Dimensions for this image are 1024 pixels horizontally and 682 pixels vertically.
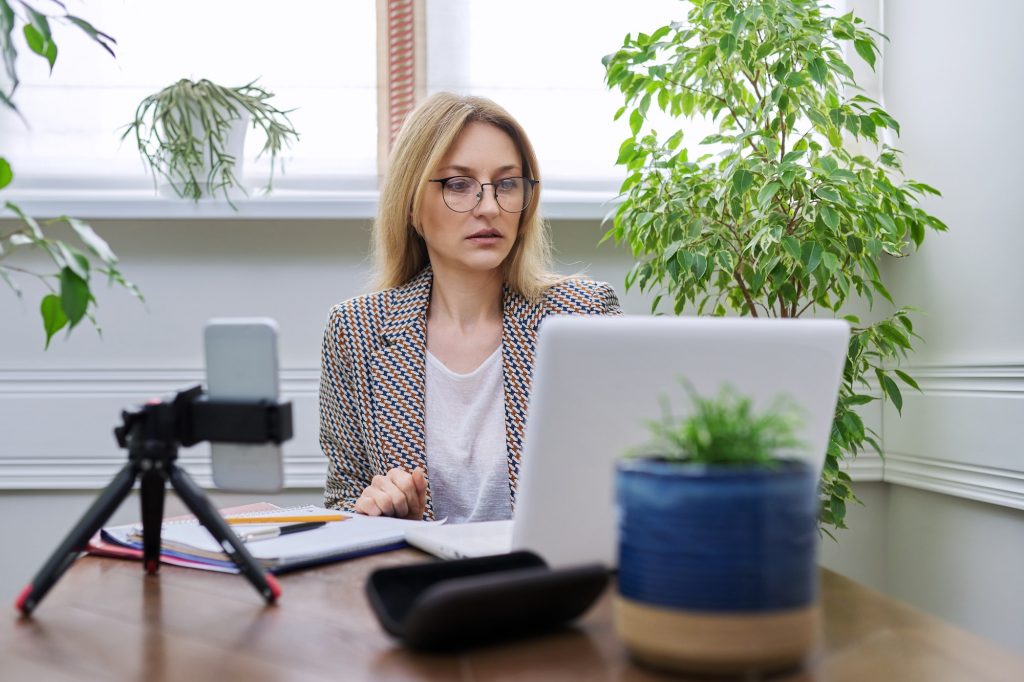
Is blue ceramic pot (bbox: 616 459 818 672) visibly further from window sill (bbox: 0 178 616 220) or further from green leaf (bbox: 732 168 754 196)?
window sill (bbox: 0 178 616 220)

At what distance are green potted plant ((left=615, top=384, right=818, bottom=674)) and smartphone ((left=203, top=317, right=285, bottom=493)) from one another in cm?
34

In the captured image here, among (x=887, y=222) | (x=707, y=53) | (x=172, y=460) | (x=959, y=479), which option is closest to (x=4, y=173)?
(x=172, y=460)

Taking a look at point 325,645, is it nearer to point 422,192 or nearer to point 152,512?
point 152,512

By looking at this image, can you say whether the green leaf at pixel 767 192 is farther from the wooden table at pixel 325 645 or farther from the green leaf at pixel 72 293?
the green leaf at pixel 72 293

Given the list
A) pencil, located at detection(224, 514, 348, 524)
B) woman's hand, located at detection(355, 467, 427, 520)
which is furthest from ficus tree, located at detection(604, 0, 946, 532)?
pencil, located at detection(224, 514, 348, 524)

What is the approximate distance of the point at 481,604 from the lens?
67 centimetres

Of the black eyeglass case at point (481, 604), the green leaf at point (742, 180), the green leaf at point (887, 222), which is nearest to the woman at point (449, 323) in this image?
the green leaf at point (742, 180)

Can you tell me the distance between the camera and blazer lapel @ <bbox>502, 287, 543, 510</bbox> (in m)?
1.69

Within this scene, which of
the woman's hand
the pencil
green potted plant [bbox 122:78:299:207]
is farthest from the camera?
green potted plant [bbox 122:78:299:207]

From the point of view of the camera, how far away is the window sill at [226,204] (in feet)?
7.27

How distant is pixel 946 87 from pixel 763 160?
1.80ft

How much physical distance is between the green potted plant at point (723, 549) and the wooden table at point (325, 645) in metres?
0.06

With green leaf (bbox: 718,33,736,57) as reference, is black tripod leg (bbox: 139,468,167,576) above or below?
below

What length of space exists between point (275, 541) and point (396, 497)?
0.35 meters
